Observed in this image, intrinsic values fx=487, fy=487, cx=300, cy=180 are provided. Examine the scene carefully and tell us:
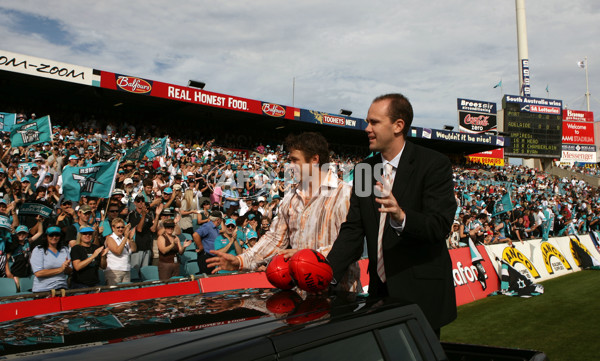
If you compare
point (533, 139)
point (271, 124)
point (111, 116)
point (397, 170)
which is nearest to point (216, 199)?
point (397, 170)

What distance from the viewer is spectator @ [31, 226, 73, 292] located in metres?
6.58

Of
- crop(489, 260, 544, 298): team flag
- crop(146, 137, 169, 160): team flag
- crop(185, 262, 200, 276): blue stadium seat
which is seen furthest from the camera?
crop(146, 137, 169, 160): team flag

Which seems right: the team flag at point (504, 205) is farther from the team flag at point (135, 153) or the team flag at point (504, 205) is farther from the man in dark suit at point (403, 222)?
the man in dark suit at point (403, 222)

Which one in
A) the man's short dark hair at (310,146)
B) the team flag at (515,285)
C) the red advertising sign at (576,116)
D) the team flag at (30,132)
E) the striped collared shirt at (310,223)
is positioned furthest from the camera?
the red advertising sign at (576,116)

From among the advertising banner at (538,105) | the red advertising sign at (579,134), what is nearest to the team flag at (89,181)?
the advertising banner at (538,105)

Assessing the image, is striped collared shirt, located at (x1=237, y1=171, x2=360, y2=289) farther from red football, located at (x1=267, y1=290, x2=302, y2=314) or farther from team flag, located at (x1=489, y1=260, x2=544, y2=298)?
team flag, located at (x1=489, y1=260, x2=544, y2=298)

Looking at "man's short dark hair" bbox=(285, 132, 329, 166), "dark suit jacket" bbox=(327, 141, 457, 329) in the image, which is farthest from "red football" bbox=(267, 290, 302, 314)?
"man's short dark hair" bbox=(285, 132, 329, 166)

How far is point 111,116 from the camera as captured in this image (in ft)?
84.3

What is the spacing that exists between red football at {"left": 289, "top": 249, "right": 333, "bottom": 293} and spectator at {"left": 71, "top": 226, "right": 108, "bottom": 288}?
17.6 ft

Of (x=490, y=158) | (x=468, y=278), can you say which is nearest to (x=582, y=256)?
(x=468, y=278)

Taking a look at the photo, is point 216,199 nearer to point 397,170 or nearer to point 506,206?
point 506,206

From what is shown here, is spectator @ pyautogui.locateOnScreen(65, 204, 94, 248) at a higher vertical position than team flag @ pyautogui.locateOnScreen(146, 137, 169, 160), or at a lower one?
lower

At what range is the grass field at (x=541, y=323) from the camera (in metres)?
6.56

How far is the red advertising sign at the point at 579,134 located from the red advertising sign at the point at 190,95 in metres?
43.6
